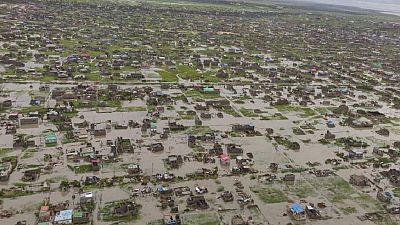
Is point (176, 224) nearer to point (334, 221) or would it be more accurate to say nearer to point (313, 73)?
point (334, 221)

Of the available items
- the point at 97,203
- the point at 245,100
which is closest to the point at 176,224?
the point at 97,203

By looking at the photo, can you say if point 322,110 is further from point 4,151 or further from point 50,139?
point 4,151

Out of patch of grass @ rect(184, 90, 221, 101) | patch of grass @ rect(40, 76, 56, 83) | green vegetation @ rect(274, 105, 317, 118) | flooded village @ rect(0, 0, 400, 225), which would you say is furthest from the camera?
patch of grass @ rect(40, 76, 56, 83)

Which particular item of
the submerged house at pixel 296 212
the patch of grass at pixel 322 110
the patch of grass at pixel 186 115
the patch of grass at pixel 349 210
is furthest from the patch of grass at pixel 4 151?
the patch of grass at pixel 322 110

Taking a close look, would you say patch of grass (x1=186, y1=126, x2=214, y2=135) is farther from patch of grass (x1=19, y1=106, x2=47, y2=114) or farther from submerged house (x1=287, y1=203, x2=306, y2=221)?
patch of grass (x1=19, y1=106, x2=47, y2=114)

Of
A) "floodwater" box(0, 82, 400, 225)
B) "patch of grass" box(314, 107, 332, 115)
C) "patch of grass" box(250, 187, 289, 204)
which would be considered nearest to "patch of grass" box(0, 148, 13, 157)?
"floodwater" box(0, 82, 400, 225)

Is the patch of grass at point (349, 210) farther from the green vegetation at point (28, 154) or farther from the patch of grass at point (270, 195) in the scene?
the green vegetation at point (28, 154)

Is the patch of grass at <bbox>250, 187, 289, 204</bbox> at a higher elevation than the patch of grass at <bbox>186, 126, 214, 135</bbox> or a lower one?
lower
